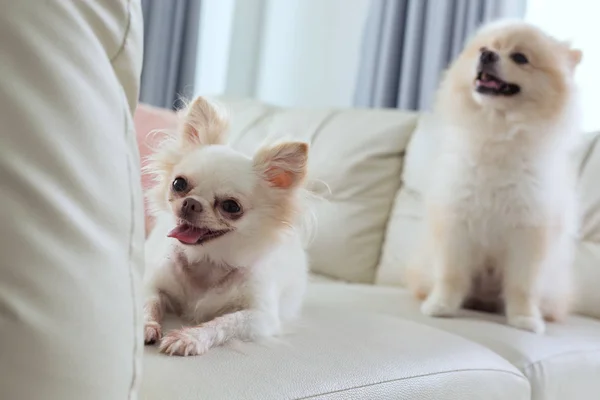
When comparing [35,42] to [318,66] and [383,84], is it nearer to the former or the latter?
[383,84]

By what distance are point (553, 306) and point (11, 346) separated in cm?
141

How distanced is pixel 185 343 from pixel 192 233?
0.21 meters

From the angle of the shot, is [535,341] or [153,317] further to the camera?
[535,341]

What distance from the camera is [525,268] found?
1611mm

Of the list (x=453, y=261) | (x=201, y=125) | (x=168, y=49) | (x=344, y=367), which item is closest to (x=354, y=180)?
(x=453, y=261)

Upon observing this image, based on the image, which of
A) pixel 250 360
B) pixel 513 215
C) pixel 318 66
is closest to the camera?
pixel 250 360

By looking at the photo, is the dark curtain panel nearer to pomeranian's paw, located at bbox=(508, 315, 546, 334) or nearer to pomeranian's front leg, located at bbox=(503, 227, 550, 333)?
pomeranian's front leg, located at bbox=(503, 227, 550, 333)

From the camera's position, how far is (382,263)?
2.06m

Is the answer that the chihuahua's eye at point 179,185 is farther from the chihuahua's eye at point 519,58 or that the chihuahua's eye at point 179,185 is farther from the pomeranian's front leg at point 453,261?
the chihuahua's eye at point 519,58

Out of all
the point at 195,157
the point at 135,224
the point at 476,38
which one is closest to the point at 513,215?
the point at 476,38

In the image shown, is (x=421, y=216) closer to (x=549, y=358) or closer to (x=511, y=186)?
(x=511, y=186)

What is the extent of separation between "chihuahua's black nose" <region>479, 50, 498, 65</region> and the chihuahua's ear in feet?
2.55

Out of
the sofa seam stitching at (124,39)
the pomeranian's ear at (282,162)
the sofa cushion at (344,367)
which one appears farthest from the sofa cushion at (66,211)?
the pomeranian's ear at (282,162)

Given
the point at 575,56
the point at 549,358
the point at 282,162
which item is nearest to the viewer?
the point at 282,162
